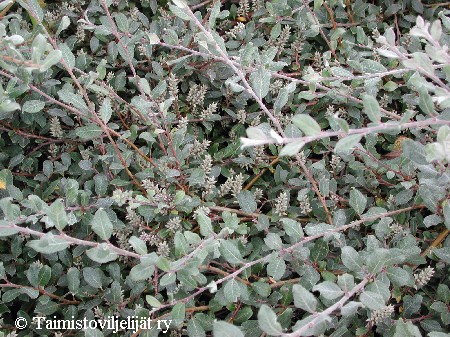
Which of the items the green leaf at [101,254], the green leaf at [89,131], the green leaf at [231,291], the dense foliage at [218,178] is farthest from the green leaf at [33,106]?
the green leaf at [231,291]

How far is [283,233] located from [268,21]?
82cm

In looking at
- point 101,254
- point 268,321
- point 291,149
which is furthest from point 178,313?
point 291,149

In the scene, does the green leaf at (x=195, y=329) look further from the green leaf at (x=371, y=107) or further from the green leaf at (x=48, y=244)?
the green leaf at (x=371, y=107)

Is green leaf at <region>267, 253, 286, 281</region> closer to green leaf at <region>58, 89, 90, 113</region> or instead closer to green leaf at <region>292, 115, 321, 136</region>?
green leaf at <region>292, 115, 321, 136</region>

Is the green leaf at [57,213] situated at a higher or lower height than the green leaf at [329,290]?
higher

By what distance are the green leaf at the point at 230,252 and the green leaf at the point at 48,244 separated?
0.41 m

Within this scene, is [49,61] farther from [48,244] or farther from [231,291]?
[231,291]

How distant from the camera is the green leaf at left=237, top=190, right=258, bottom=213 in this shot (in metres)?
1.66

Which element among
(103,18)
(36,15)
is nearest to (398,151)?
(103,18)

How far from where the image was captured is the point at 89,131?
164 centimetres

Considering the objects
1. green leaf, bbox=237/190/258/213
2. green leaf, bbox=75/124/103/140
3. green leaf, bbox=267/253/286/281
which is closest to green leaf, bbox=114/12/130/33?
green leaf, bbox=75/124/103/140

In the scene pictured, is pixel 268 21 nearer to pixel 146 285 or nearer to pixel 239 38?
pixel 239 38

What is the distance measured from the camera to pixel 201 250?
1335mm

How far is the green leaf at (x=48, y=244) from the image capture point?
49.0 inches
